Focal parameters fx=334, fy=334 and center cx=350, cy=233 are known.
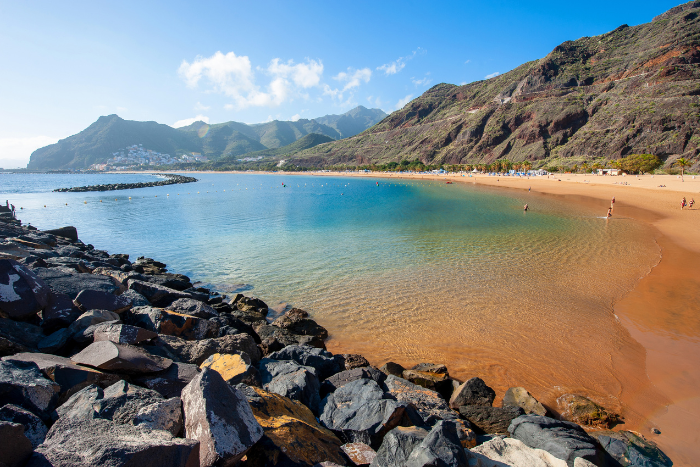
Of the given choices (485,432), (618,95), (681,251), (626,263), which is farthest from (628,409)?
(618,95)

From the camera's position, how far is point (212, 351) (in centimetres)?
627

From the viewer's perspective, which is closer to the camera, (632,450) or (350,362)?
(632,450)

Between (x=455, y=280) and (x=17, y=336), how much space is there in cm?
1334

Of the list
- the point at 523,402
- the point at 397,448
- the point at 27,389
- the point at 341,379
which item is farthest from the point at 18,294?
the point at 523,402

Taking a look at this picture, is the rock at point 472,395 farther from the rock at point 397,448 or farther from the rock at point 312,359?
the rock at point 397,448

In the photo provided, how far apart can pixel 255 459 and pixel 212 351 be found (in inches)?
125

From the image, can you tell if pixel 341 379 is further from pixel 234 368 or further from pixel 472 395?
pixel 472 395

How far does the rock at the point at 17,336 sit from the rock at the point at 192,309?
2923 millimetres

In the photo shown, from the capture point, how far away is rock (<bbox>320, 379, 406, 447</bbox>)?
15.0 feet

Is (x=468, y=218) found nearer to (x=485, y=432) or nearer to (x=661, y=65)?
(x=485, y=432)

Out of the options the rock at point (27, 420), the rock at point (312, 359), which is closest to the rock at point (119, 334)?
the rock at point (27, 420)

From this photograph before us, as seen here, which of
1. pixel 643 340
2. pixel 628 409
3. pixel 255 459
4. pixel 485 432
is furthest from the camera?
pixel 643 340

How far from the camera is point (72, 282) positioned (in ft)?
26.2

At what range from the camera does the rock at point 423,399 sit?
18.0 ft
